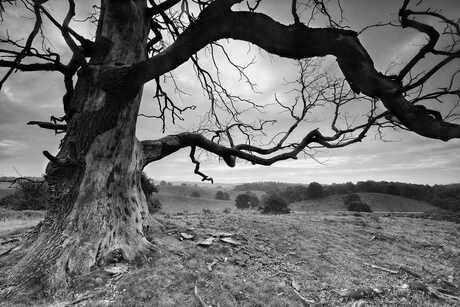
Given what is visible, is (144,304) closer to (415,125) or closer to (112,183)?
(112,183)

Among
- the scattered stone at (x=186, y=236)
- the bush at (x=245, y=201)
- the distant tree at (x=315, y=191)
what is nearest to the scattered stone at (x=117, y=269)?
the scattered stone at (x=186, y=236)

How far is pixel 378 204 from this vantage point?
1790 inches

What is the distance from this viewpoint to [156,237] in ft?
19.4

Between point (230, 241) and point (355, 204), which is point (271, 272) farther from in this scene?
point (355, 204)

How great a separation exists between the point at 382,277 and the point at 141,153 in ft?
20.9

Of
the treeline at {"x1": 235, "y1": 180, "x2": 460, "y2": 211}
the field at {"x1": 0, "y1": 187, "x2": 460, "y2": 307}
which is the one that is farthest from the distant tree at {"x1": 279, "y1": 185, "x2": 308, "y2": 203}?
the field at {"x1": 0, "y1": 187, "x2": 460, "y2": 307}

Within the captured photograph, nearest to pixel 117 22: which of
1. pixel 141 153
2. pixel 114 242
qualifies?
pixel 141 153

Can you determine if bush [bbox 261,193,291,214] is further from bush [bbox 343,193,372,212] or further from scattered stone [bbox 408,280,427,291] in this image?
scattered stone [bbox 408,280,427,291]

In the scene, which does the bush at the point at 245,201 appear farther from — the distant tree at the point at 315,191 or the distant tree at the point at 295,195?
the distant tree at the point at 315,191

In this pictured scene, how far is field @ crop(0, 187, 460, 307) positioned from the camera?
156 inches

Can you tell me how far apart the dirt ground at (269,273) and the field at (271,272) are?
2cm

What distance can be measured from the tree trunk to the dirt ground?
1.24ft

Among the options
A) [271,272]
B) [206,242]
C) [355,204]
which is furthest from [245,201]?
[271,272]

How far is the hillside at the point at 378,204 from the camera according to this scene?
42.5 m
